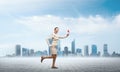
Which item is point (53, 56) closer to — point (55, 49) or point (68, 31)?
point (55, 49)

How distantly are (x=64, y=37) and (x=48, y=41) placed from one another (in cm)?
104

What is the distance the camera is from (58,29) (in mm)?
20156

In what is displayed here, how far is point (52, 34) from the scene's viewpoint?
67.2ft

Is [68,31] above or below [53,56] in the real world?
above

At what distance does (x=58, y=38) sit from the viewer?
799 inches

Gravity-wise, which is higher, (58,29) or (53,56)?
(58,29)

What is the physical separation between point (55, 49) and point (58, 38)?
622mm

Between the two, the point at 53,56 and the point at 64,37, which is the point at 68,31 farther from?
the point at 53,56

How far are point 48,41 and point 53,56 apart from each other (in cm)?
87

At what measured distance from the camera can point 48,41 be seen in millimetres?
20297

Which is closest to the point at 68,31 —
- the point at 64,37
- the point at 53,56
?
the point at 64,37

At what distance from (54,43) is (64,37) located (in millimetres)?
857

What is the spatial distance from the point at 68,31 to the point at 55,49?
1.46 m
